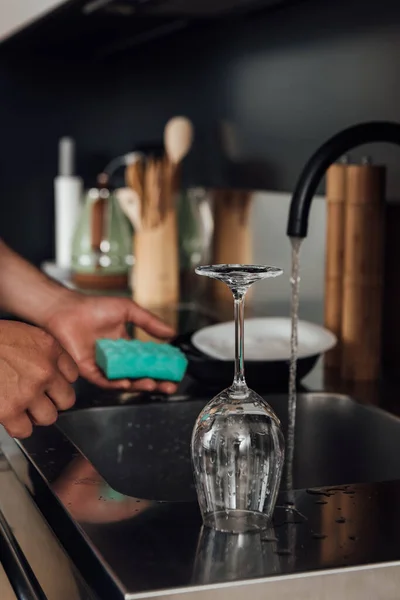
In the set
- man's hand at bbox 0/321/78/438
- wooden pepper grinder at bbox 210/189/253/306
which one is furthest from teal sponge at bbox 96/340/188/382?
wooden pepper grinder at bbox 210/189/253/306

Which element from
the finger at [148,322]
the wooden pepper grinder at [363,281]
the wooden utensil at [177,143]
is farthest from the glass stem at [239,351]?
the wooden utensil at [177,143]

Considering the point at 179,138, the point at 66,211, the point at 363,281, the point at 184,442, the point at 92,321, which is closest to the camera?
the point at 184,442

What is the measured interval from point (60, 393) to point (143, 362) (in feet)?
0.88

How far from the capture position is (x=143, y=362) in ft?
4.81

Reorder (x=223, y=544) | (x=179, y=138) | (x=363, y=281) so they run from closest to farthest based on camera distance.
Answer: (x=223, y=544) → (x=363, y=281) → (x=179, y=138)

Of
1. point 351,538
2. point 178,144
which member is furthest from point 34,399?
point 178,144

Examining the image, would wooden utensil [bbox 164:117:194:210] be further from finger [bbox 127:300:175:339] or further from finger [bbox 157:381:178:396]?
finger [bbox 157:381:178:396]

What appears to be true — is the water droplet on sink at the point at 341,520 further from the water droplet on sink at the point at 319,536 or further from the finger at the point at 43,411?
the finger at the point at 43,411

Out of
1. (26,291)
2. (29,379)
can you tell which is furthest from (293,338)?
(26,291)

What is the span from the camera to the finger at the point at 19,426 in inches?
45.6

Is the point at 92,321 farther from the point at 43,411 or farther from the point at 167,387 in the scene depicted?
the point at 43,411

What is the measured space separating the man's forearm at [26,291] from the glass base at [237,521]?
811 mm

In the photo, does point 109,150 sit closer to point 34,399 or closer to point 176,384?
point 176,384

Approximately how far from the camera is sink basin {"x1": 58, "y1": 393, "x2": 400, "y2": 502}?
138 cm
